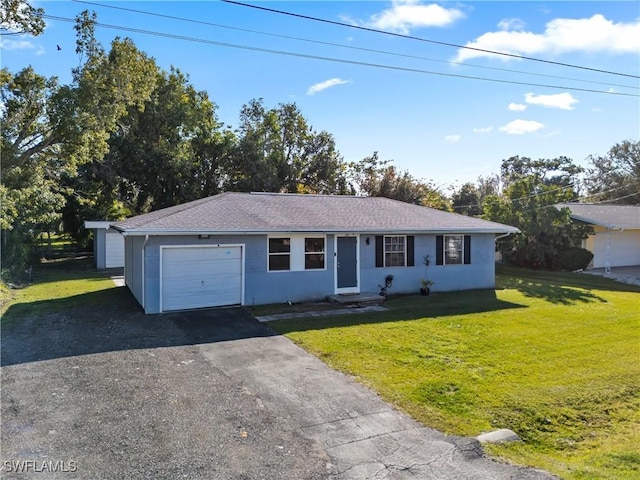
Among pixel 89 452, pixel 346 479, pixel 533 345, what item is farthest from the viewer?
pixel 533 345

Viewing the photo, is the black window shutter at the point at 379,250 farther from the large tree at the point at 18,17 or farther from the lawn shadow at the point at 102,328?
the large tree at the point at 18,17

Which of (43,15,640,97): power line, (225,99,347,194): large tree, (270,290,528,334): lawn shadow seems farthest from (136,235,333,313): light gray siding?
(225,99,347,194): large tree

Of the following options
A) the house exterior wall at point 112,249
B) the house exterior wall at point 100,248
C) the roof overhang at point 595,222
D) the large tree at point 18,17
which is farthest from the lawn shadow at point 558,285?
the house exterior wall at point 100,248

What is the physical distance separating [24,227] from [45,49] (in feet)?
37.1

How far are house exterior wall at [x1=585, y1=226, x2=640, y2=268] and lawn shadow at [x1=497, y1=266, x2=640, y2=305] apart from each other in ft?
10.7

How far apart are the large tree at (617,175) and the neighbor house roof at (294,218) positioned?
39299 mm

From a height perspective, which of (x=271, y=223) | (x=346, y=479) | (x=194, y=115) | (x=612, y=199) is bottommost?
(x=346, y=479)

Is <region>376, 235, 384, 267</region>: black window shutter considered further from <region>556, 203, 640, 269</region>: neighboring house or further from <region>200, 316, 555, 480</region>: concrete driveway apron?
<region>556, 203, 640, 269</region>: neighboring house

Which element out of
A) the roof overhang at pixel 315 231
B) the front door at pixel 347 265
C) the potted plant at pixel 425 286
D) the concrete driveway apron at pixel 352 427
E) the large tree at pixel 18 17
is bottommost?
the concrete driveway apron at pixel 352 427

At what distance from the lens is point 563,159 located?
58.5m

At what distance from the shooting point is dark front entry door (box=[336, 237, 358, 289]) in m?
13.9

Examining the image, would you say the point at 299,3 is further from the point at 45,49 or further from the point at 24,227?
the point at 24,227

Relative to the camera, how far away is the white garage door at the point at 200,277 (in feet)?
38.1

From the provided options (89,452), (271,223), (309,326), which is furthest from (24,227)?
(89,452)
